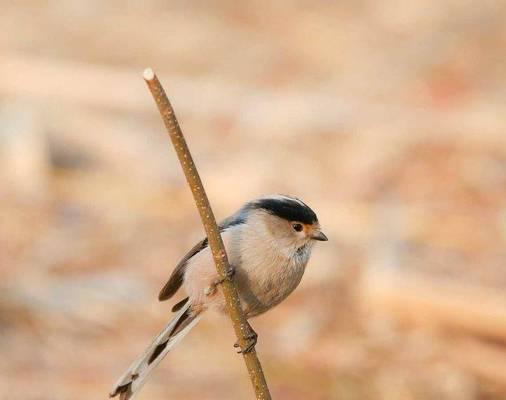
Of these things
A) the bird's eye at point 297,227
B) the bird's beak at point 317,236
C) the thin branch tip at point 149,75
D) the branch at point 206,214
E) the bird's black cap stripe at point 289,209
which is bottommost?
the branch at point 206,214

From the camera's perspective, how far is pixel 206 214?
10.8 ft

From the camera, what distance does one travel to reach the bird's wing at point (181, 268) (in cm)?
443

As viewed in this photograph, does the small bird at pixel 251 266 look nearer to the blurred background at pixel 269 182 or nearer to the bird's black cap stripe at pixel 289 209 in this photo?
the bird's black cap stripe at pixel 289 209

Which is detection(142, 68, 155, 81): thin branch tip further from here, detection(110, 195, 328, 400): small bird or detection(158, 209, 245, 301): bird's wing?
detection(158, 209, 245, 301): bird's wing

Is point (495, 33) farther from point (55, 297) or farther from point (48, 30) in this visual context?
point (55, 297)

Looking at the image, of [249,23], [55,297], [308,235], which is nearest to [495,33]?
[249,23]

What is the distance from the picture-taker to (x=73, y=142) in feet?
36.0

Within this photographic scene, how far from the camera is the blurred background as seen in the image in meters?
7.77

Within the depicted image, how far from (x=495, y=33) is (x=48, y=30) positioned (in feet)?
19.7

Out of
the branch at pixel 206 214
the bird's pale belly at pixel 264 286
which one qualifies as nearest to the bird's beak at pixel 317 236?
the bird's pale belly at pixel 264 286

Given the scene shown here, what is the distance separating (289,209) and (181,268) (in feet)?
1.70

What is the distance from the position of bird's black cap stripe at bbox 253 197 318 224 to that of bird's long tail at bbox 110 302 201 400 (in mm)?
532

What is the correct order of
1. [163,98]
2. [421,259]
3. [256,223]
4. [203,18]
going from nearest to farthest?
[163,98] → [256,223] → [421,259] → [203,18]

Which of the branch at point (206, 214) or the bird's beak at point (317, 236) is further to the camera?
the bird's beak at point (317, 236)
